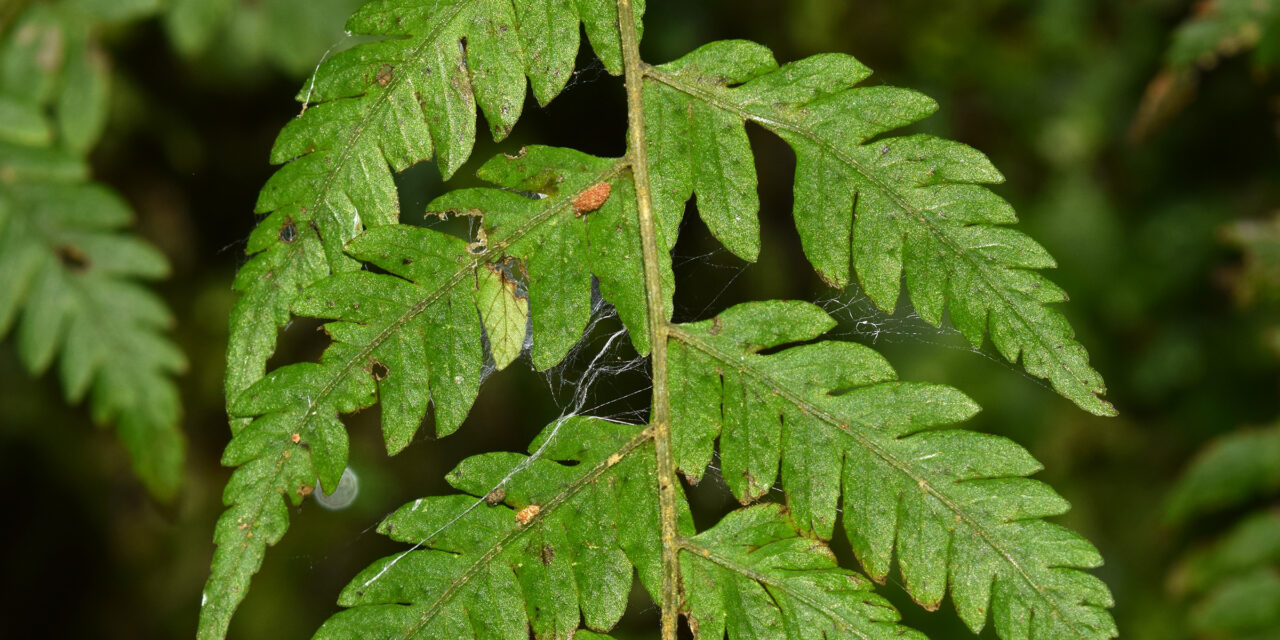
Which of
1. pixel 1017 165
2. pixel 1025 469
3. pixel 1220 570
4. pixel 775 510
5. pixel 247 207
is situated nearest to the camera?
pixel 1025 469

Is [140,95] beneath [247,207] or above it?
above

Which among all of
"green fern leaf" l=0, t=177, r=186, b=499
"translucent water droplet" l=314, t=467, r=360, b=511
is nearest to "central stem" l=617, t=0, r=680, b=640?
"green fern leaf" l=0, t=177, r=186, b=499

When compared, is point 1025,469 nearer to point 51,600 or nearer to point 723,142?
point 723,142

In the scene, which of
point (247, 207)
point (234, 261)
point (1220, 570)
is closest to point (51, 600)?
point (234, 261)

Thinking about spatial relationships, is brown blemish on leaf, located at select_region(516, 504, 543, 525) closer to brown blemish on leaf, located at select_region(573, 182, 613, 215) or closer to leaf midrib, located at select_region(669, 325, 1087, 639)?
leaf midrib, located at select_region(669, 325, 1087, 639)

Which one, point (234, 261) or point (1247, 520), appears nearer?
point (1247, 520)

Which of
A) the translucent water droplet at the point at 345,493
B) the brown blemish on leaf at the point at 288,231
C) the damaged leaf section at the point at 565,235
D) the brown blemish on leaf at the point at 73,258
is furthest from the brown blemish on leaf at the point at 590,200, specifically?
the translucent water droplet at the point at 345,493

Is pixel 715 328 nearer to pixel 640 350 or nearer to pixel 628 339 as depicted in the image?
pixel 640 350
